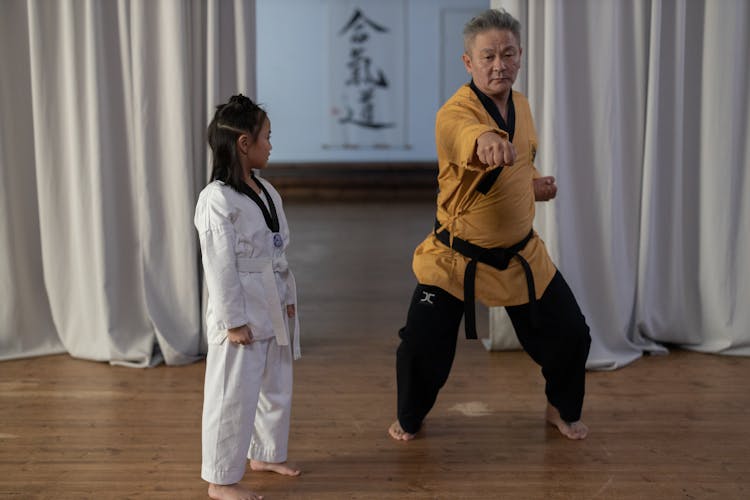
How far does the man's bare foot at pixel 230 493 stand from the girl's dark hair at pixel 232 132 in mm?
799

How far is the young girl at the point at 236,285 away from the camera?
87.6 inches

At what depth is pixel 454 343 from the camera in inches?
105

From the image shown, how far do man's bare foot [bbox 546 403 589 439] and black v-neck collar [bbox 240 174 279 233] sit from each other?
1145 millimetres

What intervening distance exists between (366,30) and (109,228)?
279 inches

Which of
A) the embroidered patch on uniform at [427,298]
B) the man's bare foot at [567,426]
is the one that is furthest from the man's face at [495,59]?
the man's bare foot at [567,426]

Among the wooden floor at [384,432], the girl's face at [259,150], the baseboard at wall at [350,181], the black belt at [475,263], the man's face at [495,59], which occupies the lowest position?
the wooden floor at [384,432]

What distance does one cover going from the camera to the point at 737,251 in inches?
145

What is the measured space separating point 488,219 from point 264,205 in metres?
0.66

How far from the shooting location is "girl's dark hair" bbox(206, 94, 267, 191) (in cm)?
227

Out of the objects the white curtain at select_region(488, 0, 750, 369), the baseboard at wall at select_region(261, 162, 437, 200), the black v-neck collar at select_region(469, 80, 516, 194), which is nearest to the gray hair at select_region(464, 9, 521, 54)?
the black v-neck collar at select_region(469, 80, 516, 194)

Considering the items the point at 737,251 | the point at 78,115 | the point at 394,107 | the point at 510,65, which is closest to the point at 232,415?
the point at 510,65

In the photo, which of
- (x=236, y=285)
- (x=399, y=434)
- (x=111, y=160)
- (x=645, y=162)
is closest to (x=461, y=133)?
(x=236, y=285)

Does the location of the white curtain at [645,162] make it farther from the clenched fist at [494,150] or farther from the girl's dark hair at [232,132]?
the girl's dark hair at [232,132]

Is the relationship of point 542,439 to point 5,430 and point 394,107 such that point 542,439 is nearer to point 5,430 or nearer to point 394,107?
point 5,430
